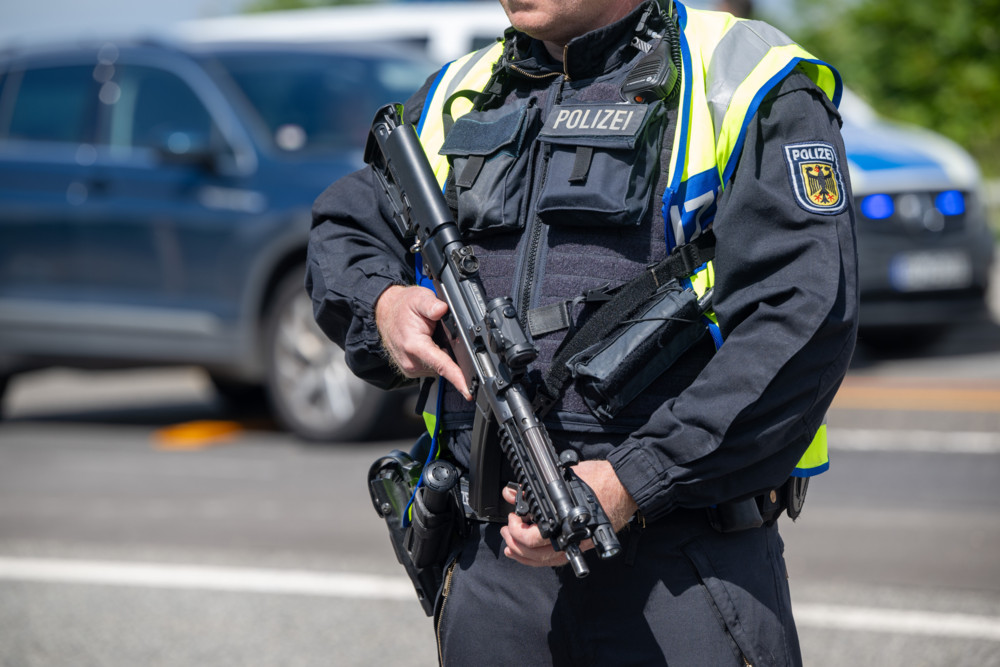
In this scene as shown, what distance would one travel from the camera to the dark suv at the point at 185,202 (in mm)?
6887

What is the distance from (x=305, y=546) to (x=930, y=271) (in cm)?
489

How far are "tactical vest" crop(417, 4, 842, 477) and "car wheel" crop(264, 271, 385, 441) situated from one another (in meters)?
4.74

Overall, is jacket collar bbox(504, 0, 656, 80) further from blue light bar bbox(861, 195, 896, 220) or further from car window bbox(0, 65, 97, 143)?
blue light bar bbox(861, 195, 896, 220)

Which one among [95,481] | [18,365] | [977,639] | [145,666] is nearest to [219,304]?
[95,481]

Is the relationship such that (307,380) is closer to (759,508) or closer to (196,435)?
(196,435)

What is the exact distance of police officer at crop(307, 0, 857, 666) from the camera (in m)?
1.88

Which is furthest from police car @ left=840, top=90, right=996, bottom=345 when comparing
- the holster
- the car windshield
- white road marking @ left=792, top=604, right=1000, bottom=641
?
the holster

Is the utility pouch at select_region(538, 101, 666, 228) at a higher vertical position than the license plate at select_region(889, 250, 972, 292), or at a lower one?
higher

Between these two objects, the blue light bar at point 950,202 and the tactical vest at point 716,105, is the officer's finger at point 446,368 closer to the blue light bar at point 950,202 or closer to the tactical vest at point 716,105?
the tactical vest at point 716,105

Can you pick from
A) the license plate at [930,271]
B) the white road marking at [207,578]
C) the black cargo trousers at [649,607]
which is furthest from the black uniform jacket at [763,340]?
the license plate at [930,271]

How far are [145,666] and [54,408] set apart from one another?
5490 millimetres

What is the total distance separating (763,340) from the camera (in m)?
1.85

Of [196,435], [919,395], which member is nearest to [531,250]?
[196,435]

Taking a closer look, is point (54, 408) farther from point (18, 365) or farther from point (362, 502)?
point (362, 502)
